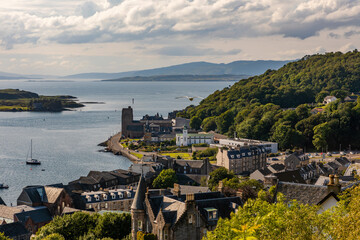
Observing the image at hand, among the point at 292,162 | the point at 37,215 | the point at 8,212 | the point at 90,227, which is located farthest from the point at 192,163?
the point at 90,227

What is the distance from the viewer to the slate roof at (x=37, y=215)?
4552 cm

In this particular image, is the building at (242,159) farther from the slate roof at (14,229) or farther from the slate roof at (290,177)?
the slate roof at (14,229)

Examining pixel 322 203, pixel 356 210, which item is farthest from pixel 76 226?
pixel 356 210

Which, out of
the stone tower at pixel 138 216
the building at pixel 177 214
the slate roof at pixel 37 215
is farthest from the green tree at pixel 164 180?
the stone tower at pixel 138 216

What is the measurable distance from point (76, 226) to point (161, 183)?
95.1ft

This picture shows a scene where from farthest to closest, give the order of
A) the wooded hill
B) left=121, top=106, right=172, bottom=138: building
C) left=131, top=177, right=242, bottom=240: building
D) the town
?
left=121, top=106, right=172, bottom=138: building
the wooded hill
the town
left=131, top=177, right=242, bottom=240: building

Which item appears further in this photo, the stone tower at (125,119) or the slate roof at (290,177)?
the stone tower at (125,119)

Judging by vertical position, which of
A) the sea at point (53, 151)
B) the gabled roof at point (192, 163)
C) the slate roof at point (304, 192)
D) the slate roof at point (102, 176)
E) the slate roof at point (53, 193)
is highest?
the slate roof at point (304, 192)

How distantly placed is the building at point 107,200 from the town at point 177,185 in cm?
11

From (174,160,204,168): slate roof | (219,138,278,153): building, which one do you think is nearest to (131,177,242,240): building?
(174,160,204,168): slate roof

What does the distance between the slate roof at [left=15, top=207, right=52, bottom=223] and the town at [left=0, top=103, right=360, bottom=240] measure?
3.9 inches

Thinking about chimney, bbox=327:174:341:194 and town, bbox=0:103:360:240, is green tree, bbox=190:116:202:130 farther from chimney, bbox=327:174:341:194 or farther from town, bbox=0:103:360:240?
chimney, bbox=327:174:341:194

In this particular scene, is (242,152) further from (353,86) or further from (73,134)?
(353,86)

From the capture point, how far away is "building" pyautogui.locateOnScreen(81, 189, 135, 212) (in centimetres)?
5329
